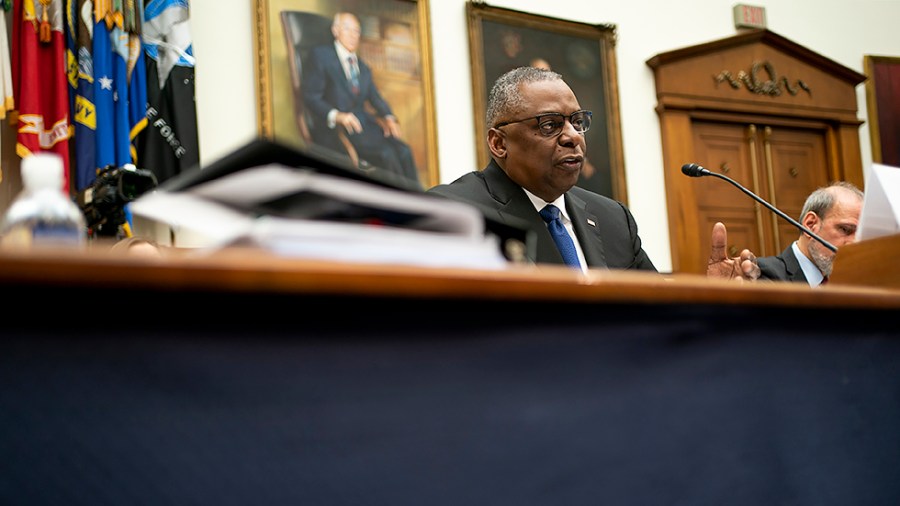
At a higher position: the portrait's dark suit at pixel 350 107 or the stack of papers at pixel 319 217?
the portrait's dark suit at pixel 350 107

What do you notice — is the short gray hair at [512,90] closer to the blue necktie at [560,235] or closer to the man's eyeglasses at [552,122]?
the man's eyeglasses at [552,122]

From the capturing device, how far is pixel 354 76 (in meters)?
4.93

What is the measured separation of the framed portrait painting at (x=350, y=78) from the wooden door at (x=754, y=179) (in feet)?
6.51

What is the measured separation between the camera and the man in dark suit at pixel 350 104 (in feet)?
15.8

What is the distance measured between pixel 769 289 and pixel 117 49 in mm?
3784

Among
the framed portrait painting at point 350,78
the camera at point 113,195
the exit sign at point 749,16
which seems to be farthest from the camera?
the exit sign at point 749,16

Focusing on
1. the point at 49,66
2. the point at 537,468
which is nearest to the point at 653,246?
the point at 49,66

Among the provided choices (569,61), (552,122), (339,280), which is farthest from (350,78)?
(339,280)

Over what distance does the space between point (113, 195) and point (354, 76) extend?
329 centimetres

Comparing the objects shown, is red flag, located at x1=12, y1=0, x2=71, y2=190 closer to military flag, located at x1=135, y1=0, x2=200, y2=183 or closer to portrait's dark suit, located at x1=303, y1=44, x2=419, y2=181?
military flag, located at x1=135, y1=0, x2=200, y2=183

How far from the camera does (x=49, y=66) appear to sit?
4121 millimetres

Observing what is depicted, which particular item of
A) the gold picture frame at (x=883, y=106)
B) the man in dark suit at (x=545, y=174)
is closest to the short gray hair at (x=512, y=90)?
the man in dark suit at (x=545, y=174)

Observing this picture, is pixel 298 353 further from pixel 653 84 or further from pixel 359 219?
pixel 653 84

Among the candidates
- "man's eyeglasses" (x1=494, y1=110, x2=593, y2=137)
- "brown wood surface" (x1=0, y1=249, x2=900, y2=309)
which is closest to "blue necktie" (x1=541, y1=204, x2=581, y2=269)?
"man's eyeglasses" (x1=494, y1=110, x2=593, y2=137)
